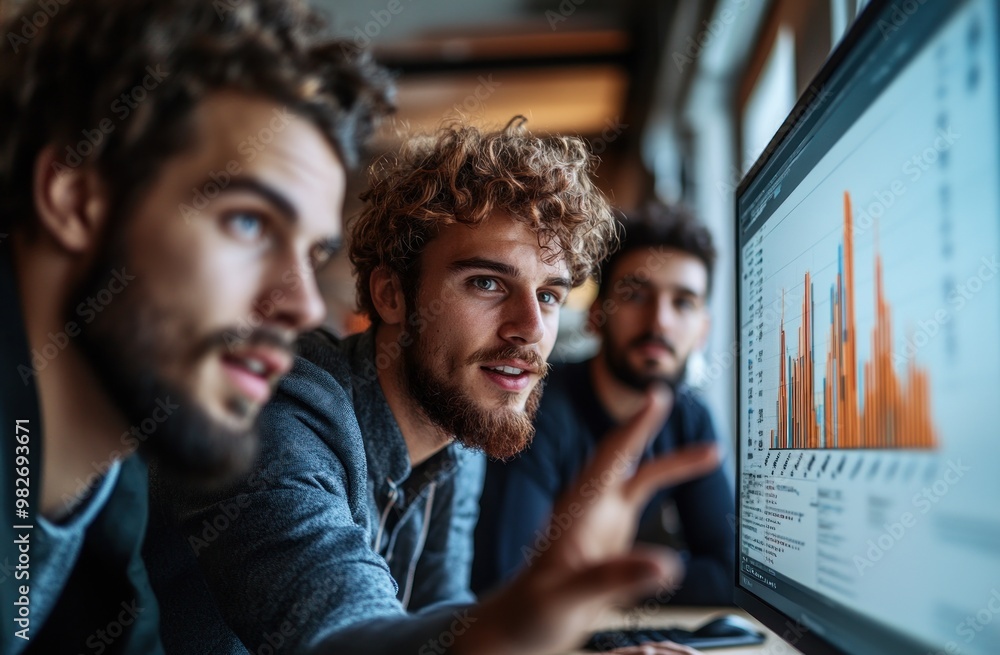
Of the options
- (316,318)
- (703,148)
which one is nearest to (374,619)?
(316,318)

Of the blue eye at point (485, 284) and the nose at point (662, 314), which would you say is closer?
the blue eye at point (485, 284)

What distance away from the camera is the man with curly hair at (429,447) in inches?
20.3

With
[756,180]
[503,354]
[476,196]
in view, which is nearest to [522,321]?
[503,354]

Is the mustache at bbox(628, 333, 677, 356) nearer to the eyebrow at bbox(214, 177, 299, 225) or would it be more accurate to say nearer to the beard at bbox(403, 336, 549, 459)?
the beard at bbox(403, 336, 549, 459)

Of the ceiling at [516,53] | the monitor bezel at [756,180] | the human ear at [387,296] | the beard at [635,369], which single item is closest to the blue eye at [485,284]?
the human ear at [387,296]

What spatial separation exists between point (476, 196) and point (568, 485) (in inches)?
39.6

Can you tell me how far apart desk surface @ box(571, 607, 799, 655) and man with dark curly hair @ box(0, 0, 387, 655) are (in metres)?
0.74

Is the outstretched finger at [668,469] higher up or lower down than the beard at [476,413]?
lower down

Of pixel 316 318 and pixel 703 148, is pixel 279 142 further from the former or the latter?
pixel 703 148

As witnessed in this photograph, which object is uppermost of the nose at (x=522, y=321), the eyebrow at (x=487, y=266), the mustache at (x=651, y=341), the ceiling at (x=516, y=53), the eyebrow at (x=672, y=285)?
the ceiling at (x=516, y=53)

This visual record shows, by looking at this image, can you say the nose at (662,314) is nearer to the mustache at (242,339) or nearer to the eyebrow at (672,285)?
the eyebrow at (672,285)

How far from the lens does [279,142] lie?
2.01 feet

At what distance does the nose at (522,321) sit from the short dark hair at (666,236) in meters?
1.22

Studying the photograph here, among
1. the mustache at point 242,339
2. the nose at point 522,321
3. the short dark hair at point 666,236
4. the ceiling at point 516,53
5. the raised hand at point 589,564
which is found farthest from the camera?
the ceiling at point 516,53
